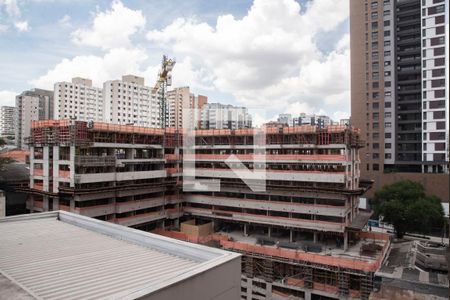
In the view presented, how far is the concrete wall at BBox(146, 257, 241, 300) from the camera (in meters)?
6.62

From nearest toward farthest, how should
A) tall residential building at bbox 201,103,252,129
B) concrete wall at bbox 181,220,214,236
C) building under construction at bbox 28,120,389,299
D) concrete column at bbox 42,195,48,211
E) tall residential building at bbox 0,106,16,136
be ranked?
building under construction at bbox 28,120,389,299
concrete column at bbox 42,195,48,211
concrete wall at bbox 181,220,214,236
tall residential building at bbox 201,103,252,129
tall residential building at bbox 0,106,16,136

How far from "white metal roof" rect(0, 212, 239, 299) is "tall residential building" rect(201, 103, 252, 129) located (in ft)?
113

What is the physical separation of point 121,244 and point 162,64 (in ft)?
110

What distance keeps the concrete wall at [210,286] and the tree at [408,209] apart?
26.3m

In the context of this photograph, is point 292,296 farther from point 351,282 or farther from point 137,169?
point 137,169

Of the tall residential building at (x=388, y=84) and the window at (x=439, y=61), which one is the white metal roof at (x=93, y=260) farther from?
the window at (x=439, y=61)

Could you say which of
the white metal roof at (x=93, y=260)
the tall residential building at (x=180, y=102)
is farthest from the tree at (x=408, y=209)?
the tall residential building at (x=180, y=102)

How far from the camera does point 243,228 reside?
3459 centimetres

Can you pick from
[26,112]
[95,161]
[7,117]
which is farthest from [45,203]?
[7,117]

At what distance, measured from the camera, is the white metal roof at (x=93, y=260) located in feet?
22.6

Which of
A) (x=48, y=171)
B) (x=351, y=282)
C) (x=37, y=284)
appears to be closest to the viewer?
(x=37, y=284)

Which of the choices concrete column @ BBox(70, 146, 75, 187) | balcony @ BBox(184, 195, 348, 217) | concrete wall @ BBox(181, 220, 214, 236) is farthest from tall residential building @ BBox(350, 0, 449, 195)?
concrete column @ BBox(70, 146, 75, 187)

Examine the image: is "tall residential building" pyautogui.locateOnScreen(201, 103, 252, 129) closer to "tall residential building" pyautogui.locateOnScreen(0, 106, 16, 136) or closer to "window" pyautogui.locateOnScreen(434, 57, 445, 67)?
"window" pyautogui.locateOnScreen(434, 57, 445, 67)

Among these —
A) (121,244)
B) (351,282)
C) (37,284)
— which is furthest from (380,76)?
(37,284)
